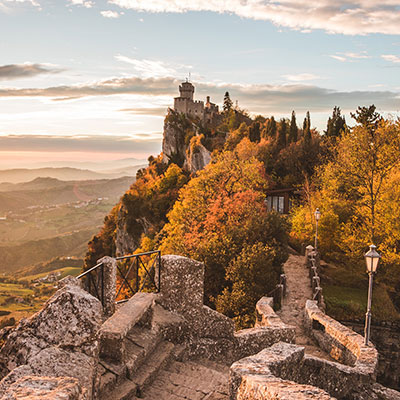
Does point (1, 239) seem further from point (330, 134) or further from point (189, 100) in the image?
point (330, 134)

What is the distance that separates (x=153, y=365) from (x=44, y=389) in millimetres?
3536

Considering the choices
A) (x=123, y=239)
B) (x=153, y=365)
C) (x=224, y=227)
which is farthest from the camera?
(x=123, y=239)

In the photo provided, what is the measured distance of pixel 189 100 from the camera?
87062 mm

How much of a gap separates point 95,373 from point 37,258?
391 ft

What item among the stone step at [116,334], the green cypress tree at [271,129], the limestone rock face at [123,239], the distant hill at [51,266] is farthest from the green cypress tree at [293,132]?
the distant hill at [51,266]

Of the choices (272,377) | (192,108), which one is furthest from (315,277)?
(192,108)

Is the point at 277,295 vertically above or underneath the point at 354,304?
above

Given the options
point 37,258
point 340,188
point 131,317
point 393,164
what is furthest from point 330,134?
point 37,258

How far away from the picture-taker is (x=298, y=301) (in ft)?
56.6

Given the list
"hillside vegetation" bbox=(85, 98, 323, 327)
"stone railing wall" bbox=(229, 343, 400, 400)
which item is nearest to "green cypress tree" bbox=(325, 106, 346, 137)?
"hillside vegetation" bbox=(85, 98, 323, 327)

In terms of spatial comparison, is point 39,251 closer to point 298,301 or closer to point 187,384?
point 298,301

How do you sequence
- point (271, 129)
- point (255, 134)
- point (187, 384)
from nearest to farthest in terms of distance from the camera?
point (187, 384)
point (271, 129)
point (255, 134)

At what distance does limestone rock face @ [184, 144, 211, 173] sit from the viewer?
191ft

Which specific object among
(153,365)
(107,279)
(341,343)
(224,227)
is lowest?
(341,343)
